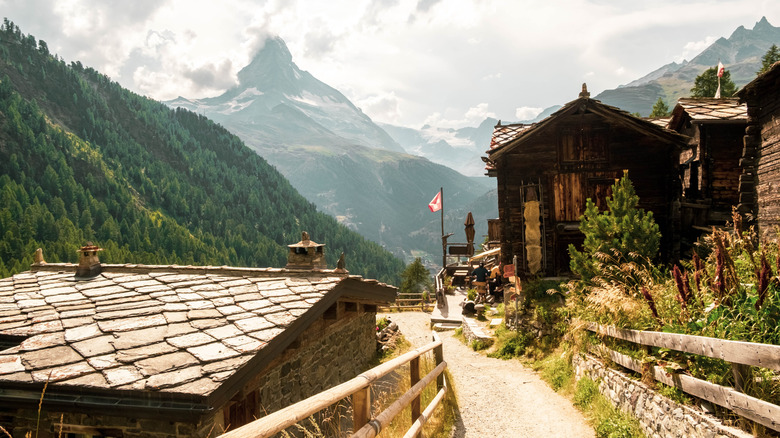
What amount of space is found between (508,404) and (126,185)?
132779mm

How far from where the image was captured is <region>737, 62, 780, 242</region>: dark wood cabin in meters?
10.2

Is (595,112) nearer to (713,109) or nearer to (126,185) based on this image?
(713,109)

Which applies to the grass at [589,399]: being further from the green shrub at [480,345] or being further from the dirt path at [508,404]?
the green shrub at [480,345]

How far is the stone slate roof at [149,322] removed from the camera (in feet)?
18.3

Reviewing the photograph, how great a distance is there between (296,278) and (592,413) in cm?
588

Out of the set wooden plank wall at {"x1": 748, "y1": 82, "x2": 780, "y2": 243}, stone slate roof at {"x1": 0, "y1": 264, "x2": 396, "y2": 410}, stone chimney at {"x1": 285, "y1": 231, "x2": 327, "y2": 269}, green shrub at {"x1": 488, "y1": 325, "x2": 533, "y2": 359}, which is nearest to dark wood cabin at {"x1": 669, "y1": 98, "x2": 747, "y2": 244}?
wooden plank wall at {"x1": 748, "y1": 82, "x2": 780, "y2": 243}

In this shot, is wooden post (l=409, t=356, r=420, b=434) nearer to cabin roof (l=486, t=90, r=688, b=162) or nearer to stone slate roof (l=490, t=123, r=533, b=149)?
cabin roof (l=486, t=90, r=688, b=162)

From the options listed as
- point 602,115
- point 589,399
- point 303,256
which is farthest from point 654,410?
point 602,115

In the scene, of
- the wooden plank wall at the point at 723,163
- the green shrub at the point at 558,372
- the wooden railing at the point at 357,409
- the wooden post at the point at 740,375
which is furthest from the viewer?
the wooden plank wall at the point at 723,163

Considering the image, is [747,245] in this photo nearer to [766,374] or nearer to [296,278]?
[766,374]

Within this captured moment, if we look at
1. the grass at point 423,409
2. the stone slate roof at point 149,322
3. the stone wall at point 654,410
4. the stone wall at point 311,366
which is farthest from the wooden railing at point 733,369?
the stone wall at point 311,366

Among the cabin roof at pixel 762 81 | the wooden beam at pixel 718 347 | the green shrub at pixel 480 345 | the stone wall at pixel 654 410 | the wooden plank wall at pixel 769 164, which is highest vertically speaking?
the cabin roof at pixel 762 81

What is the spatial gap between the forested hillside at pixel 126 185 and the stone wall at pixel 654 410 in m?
83.6

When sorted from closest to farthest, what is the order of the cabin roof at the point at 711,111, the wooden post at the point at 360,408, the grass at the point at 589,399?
the wooden post at the point at 360,408, the grass at the point at 589,399, the cabin roof at the point at 711,111
